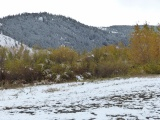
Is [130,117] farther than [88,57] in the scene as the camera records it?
No

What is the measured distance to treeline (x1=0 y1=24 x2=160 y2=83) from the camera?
1359 inches

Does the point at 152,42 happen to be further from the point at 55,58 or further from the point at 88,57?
the point at 55,58

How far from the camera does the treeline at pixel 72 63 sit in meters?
34.5

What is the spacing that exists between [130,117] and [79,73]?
25718 mm

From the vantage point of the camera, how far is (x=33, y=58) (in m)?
38.4

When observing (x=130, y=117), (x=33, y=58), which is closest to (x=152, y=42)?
(x=33, y=58)

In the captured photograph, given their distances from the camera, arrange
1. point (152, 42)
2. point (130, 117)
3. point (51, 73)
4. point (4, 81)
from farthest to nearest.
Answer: point (152, 42) → point (51, 73) → point (4, 81) → point (130, 117)

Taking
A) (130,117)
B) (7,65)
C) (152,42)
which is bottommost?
(130,117)

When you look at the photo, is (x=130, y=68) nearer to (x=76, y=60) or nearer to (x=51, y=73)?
(x=76, y=60)

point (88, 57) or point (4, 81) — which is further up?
point (88, 57)

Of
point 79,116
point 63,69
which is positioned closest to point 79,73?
point 63,69

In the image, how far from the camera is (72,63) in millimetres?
37500

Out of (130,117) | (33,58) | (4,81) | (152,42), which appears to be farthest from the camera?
(152,42)

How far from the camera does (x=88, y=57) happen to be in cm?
3906
